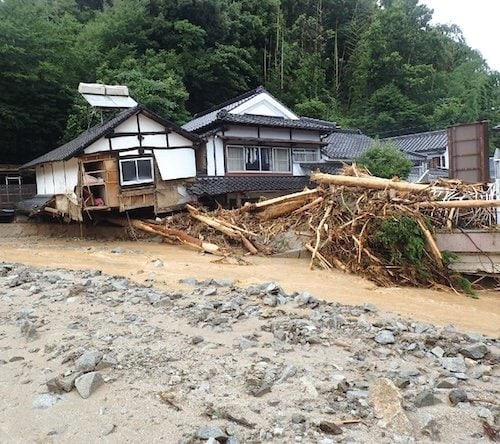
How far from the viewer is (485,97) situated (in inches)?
1396

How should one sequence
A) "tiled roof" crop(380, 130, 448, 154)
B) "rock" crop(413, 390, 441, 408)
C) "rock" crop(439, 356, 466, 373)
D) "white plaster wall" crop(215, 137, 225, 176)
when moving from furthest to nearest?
"tiled roof" crop(380, 130, 448, 154), "white plaster wall" crop(215, 137, 225, 176), "rock" crop(439, 356, 466, 373), "rock" crop(413, 390, 441, 408)

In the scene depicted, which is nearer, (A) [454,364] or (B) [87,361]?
(B) [87,361]

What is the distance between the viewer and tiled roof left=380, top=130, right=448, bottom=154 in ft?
96.4

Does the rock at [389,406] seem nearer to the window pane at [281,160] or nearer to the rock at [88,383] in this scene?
the rock at [88,383]

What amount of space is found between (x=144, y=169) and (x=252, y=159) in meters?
5.56

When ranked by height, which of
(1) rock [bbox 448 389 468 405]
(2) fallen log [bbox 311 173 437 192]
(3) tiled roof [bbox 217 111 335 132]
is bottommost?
(1) rock [bbox 448 389 468 405]

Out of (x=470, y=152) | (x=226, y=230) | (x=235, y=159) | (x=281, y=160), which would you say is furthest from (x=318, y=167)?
(x=470, y=152)

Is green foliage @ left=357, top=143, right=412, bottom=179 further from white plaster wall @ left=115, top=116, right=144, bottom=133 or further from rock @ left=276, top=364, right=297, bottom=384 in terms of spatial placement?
rock @ left=276, top=364, right=297, bottom=384

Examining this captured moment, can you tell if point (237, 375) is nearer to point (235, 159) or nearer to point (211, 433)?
point (211, 433)

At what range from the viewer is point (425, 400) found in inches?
147

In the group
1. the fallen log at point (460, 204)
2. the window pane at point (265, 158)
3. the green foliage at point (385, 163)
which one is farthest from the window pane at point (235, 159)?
the fallen log at point (460, 204)

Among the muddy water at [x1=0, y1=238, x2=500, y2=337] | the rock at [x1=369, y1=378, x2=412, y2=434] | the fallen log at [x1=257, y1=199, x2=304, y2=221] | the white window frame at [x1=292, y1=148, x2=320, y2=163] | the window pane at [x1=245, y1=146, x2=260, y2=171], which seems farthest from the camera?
the white window frame at [x1=292, y1=148, x2=320, y2=163]

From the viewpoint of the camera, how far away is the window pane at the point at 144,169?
17469 mm

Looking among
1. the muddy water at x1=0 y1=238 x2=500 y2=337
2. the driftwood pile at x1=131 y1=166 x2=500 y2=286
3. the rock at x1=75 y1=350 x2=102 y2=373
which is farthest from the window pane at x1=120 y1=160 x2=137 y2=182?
the rock at x1=75 y1=350 x2=102 y2=373
